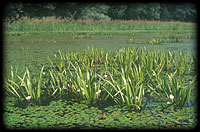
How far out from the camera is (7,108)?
10.1ft

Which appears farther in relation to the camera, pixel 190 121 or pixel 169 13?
pixel 169 13

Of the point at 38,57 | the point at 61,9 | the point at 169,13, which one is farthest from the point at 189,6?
the point at 38,57

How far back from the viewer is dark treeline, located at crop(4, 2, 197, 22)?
24628 mm

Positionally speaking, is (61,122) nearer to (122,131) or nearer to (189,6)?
(122,131)

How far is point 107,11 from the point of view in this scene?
29984mm

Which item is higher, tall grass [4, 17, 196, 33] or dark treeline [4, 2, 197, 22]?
dark treeline [4, 2, 197, 22]

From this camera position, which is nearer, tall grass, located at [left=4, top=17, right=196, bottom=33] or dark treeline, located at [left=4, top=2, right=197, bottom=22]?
tall grass, located at [left=4, top=17, right=196, bottom=33]

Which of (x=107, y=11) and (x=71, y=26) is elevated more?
(x=107, y=11)

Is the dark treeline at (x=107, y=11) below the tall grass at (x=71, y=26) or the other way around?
the other way around

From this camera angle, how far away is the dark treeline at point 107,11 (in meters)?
24.6

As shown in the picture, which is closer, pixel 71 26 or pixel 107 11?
pixel 71 26

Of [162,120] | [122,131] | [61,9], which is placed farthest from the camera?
[61,9]

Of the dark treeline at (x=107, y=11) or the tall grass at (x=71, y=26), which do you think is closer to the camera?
the tall grass at (x=71, y=26)

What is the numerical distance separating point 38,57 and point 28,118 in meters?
4.29
